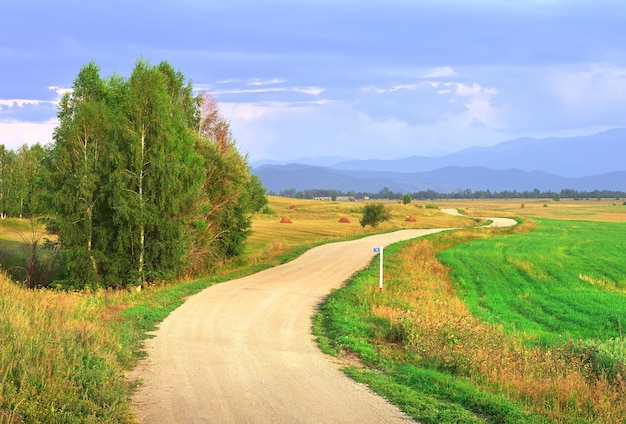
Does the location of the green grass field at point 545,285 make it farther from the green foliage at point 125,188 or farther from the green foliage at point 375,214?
the green foliage at point 375,214

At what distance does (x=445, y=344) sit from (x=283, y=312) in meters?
5.88

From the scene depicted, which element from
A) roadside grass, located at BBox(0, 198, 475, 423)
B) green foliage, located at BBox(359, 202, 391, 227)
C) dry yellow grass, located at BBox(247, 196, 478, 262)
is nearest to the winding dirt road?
roadside grass, located at BBox(0, 198, 475, 423)

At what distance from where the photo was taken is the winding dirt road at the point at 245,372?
8055 millimetres

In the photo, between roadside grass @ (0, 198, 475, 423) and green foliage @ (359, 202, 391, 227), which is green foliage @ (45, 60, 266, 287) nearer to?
roadside grass @ (0, 198, 475, 423)

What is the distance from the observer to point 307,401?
8.62 metres

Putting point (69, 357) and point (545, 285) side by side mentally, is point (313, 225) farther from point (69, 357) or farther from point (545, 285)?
point (69, 357)

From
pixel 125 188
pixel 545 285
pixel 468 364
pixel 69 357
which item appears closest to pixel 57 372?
pixel 69 357

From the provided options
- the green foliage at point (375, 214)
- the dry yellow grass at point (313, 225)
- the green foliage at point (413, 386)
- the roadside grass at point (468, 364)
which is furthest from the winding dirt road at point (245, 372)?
the green foliage at point (375, 214)

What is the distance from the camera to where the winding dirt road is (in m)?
8.05

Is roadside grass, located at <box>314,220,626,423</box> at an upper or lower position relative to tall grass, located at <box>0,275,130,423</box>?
lower

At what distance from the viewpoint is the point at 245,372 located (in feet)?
33.5

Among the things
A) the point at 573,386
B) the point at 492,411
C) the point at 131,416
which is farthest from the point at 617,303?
the point at 131,416

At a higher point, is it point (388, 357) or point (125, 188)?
point (125, 188)

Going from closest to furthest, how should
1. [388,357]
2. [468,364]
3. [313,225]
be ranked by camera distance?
[468,364]
[388,357]
[313,225]
